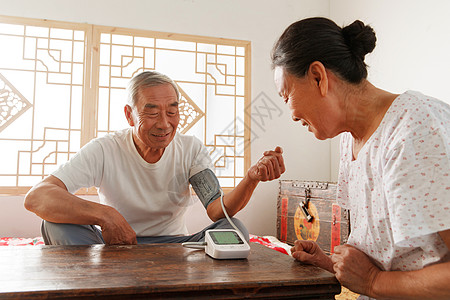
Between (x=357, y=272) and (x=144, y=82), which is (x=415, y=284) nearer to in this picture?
(x=357, y=272)

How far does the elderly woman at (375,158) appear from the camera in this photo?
2.81 ft

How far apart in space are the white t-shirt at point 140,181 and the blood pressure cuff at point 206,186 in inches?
1.3

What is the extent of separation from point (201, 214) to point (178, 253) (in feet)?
7.86

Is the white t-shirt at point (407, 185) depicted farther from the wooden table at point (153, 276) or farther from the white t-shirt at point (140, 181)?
the white t-shirt at point (140, 181)

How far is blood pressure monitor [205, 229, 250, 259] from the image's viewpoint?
3.75ft

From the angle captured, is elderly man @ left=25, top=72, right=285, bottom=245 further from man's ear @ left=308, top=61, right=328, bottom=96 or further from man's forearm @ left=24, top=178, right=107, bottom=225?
man's ear @ left=308, top=61, right=328, bottom=96

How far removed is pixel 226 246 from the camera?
3.82 ft

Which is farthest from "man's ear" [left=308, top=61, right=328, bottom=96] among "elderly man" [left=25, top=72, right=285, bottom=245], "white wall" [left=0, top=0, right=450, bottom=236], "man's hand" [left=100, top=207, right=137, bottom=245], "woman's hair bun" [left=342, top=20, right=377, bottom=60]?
"white wall" [left=0, top=0, right=450, bottom=236]

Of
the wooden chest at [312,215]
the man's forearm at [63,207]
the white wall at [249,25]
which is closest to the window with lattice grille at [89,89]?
the white wall at [249,25]

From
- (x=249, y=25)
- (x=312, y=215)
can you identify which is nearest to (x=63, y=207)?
(x=312, y=215)

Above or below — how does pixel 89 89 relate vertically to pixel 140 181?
above

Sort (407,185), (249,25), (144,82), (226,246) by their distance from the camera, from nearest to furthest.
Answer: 1. (407,185)
2. (226,246)
3. (144,82)
4. (249,25)

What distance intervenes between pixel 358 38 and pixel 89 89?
9.33 ft

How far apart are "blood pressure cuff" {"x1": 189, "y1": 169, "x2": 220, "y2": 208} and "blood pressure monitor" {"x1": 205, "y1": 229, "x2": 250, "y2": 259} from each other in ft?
Result: 2.06
